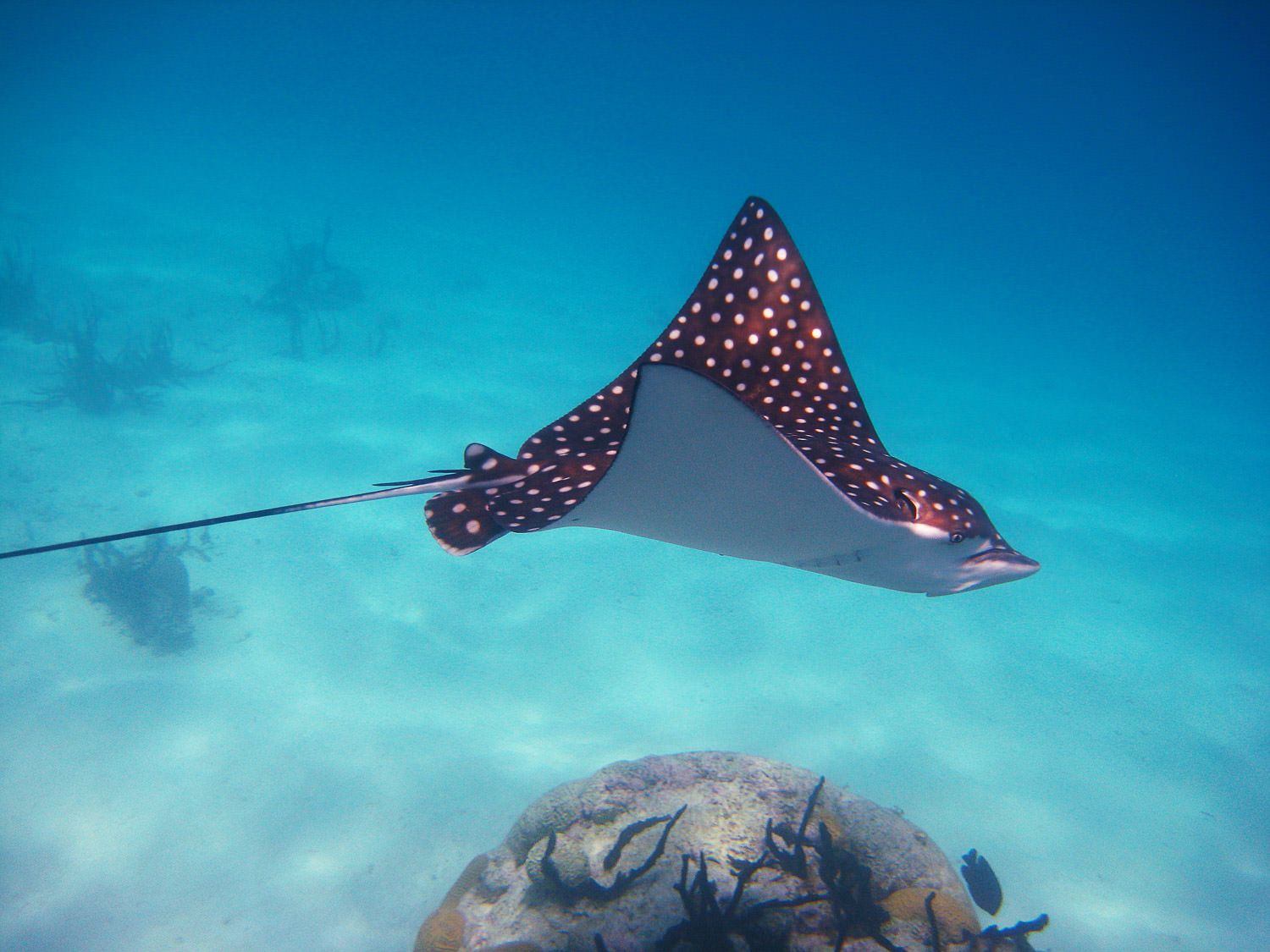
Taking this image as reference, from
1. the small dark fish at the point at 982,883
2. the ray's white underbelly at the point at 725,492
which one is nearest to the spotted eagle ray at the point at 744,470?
the ray's white underbelly at the point at 725,492

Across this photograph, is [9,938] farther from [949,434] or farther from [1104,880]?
[949,434]

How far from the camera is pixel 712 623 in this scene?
9500 mm

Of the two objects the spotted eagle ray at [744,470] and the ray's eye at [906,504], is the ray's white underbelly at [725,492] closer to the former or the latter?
the spotted eagle ray at [744,470]

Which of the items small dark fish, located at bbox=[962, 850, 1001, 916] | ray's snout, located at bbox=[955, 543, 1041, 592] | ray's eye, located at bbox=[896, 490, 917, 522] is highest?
ray's eye, located at bbox=[896, 490, 917, 522]

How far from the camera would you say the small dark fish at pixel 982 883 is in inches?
186

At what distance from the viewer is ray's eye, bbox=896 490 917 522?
8.71 ft

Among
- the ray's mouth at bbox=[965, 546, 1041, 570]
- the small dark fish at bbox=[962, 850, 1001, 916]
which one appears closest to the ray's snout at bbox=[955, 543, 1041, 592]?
the ray's mouth at bbox=[965, 546, 1041, 570]

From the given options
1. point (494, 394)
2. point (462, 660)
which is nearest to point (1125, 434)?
point (494, 394)

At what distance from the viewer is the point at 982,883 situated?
4785 mm

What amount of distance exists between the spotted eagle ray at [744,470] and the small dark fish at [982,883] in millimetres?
3430

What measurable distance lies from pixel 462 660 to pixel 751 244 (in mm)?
6942

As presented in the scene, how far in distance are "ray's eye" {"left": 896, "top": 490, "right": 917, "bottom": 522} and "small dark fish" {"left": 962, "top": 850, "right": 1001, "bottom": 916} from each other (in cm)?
375

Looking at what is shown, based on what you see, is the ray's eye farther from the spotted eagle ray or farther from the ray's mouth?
the ray's mouth

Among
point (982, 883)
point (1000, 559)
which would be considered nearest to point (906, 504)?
point (1000, 559)
